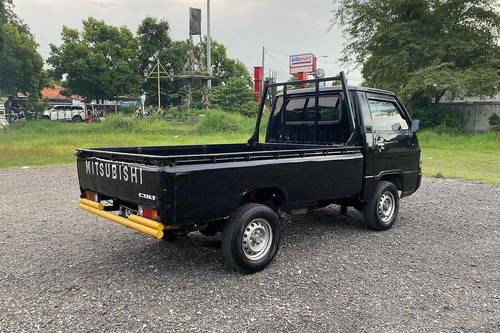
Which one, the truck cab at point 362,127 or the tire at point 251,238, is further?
the truck cab at point 362,127

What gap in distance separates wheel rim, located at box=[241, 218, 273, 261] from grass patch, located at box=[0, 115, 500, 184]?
28.2ft

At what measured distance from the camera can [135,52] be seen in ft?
165

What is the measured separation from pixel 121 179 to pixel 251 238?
1461 mm

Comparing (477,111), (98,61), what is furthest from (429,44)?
(98,61)

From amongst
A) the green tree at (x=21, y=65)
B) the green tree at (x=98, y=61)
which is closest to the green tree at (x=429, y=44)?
the green tree at (x=21, y=65)

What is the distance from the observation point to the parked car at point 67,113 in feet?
158

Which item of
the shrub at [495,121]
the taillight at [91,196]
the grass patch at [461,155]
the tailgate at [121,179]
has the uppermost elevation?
the shrub at [495,121]

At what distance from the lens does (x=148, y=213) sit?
3.87 m

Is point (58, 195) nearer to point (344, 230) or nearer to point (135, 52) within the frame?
point (344, 230)

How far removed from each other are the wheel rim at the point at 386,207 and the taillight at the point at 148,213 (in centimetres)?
344

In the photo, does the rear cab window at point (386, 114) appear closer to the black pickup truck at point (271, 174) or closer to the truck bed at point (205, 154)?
the black pickup truck at point (271, 174)

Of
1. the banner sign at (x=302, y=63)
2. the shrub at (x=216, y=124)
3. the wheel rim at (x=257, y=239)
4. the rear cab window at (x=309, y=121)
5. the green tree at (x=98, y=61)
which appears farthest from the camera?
the green tree at (x=98, y=61)

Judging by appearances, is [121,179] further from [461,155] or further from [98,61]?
[98,61]

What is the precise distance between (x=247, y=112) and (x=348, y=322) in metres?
38.5
